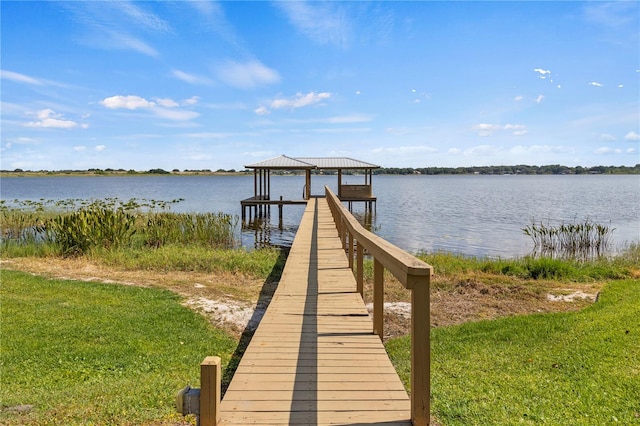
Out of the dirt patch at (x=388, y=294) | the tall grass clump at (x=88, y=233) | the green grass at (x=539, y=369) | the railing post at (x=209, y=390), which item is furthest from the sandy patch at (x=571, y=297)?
the tall grass clump at (x=88, y=233)

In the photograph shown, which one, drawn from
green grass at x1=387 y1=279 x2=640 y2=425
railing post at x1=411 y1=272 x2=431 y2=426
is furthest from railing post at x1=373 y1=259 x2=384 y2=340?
railing post at x1=411 y1=272 x2=431 y2=426

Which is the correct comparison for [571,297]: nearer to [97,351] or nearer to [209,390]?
[97,351]

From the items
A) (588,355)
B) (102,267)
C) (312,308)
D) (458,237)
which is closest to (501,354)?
(588,355)

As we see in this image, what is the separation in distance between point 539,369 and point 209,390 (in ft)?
12.7

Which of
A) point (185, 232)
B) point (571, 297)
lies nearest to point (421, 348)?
point (571, 297)

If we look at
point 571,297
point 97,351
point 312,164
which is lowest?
point 571,297

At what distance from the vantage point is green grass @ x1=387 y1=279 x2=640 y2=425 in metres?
3.71

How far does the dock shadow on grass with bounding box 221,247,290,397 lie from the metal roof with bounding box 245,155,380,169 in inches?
579

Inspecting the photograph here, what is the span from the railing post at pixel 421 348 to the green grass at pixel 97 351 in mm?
2216

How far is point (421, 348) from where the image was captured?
246cm

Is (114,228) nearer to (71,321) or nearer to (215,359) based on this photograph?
(71,321)

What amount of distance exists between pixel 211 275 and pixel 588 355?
8.63m

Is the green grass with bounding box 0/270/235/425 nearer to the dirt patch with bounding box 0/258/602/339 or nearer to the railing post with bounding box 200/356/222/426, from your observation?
the dirt patch with bounding box 0/258/602/339

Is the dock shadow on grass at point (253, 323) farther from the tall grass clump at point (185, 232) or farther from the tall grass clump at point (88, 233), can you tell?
the tall grass clump at point (88, 233)
